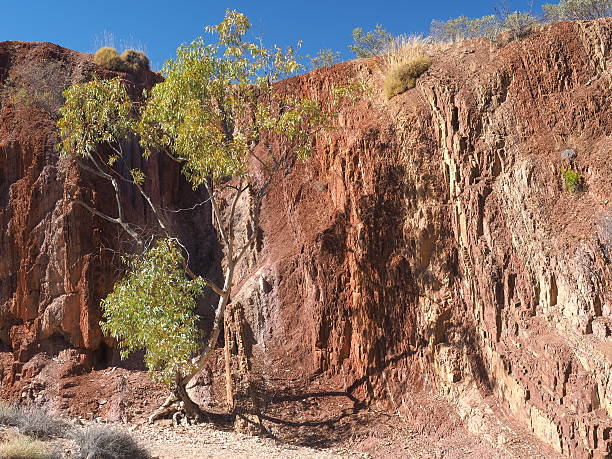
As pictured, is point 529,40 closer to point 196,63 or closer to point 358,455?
point 196,63

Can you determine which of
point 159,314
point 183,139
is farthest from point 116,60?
point 159,314

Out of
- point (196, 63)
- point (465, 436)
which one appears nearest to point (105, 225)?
point (196, 63)

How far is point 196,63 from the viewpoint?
13.7 m

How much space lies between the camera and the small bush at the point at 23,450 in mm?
8531

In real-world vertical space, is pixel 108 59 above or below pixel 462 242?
above

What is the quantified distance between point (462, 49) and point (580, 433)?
10494 millimetres

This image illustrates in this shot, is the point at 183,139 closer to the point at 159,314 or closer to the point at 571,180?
the point at 159,314

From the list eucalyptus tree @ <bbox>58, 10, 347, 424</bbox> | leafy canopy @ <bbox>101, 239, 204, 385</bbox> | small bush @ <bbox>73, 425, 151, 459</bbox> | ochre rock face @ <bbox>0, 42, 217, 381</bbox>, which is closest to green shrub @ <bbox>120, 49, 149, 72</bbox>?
ochre rock face @ <bbox>0, 42, 217, 381</bbox>

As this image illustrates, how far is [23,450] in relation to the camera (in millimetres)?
8711

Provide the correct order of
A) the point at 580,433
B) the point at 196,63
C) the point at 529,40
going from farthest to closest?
the point at 529,40, the point at 196,63, the point at 580,433

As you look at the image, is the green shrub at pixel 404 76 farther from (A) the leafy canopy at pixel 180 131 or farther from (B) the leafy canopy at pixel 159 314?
(B) the leafy canopy at pixel 159 314

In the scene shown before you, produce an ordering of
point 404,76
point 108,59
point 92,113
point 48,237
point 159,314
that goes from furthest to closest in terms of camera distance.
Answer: point 108,59 < point 404,76 < point 48,237 < point 92,113 < point 159,314

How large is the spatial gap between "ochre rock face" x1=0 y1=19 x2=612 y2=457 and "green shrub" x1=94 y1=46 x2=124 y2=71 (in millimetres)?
2979

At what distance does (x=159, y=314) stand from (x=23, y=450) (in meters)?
4.02
